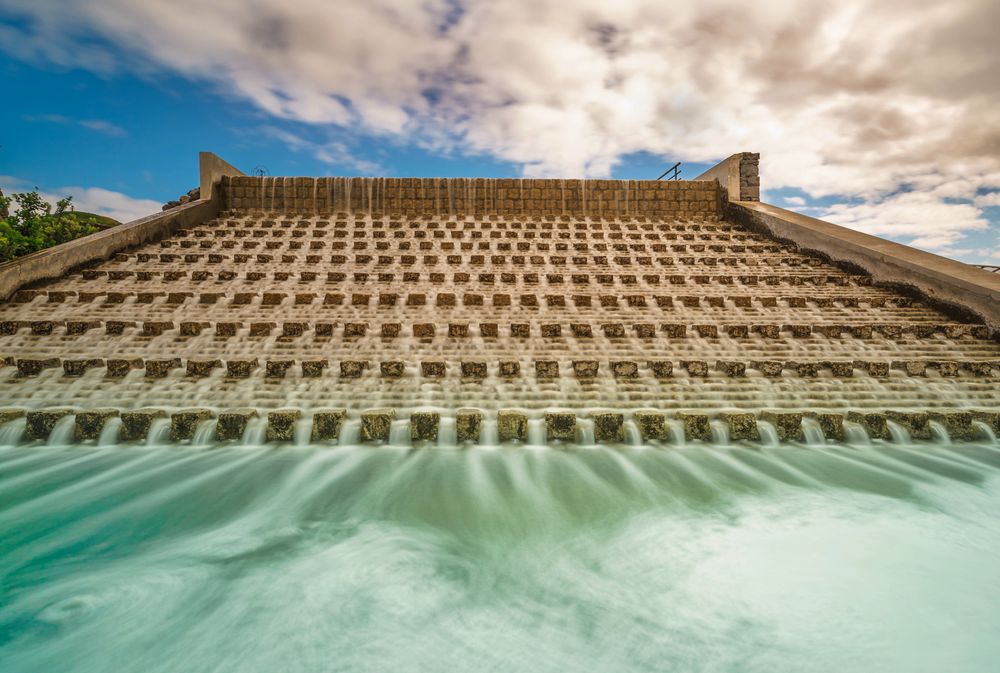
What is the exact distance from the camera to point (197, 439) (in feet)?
13.1

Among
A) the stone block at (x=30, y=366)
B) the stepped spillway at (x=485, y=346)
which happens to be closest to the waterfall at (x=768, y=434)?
the stepped spillway at (x=485, y=346)

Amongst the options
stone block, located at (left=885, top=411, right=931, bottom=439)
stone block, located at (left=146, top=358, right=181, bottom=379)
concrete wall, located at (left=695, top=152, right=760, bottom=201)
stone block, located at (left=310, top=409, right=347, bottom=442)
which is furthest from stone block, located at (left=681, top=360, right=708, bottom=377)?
concrete wall, located at (left=695, top=152, right=760, bottom=201)

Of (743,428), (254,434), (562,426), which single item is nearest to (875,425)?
(743,428)

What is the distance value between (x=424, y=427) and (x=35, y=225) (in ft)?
28.5

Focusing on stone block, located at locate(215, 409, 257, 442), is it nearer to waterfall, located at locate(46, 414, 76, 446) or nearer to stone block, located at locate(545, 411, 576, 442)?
waterfall, located at locate(46, 414, 76, 446)

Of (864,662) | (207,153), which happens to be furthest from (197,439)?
(207,153)

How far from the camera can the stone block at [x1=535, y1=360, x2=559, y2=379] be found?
15.5ft

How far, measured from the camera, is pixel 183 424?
157 inches

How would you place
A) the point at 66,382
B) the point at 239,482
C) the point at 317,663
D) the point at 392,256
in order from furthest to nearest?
the point at 392,256
the point at 66,382
the point at 239,482
the point at 317,663

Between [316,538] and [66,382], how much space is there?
340cm

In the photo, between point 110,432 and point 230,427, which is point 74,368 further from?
point 230,427

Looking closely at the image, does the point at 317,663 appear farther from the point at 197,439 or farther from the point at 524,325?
the point at 524,325

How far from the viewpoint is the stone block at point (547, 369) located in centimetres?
472

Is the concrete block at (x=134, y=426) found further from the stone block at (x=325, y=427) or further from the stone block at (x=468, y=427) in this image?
the stone block at (x=468, y=427)
